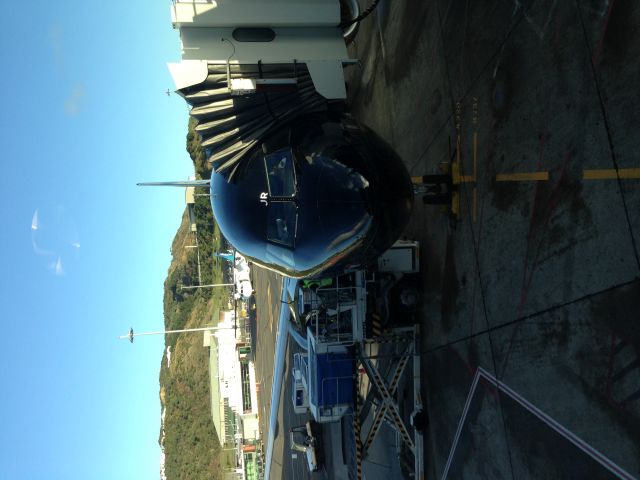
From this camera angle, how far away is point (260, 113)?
27.6ft

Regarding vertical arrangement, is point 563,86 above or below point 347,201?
above

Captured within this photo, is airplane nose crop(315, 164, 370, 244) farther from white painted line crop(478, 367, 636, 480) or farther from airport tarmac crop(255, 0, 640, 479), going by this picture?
white painted line crop(478, 367, 636, 480)

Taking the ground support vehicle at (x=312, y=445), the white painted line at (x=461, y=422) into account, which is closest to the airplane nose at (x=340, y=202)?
the white painted line at (x=461, y=422)

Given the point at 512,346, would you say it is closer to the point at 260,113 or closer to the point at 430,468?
the point at 430,468

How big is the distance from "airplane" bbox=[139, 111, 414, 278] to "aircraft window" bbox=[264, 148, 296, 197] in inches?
0.6

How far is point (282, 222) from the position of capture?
7.62m

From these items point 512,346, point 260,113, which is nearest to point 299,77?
point 260,113

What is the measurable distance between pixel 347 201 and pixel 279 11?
4.73 metres

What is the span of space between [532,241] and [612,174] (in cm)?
162

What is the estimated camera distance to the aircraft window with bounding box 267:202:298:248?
7.49 m

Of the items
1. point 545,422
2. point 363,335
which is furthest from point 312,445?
point 545,422

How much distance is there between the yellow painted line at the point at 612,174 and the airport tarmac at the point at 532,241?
22 millimetres

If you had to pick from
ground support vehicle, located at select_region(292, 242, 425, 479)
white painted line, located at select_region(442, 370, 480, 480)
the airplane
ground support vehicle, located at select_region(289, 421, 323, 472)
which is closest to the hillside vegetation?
ground support vehicle, located at select_region(289, 421, 323, 472)

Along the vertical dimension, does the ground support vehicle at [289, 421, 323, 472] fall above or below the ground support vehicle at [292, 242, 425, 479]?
below
